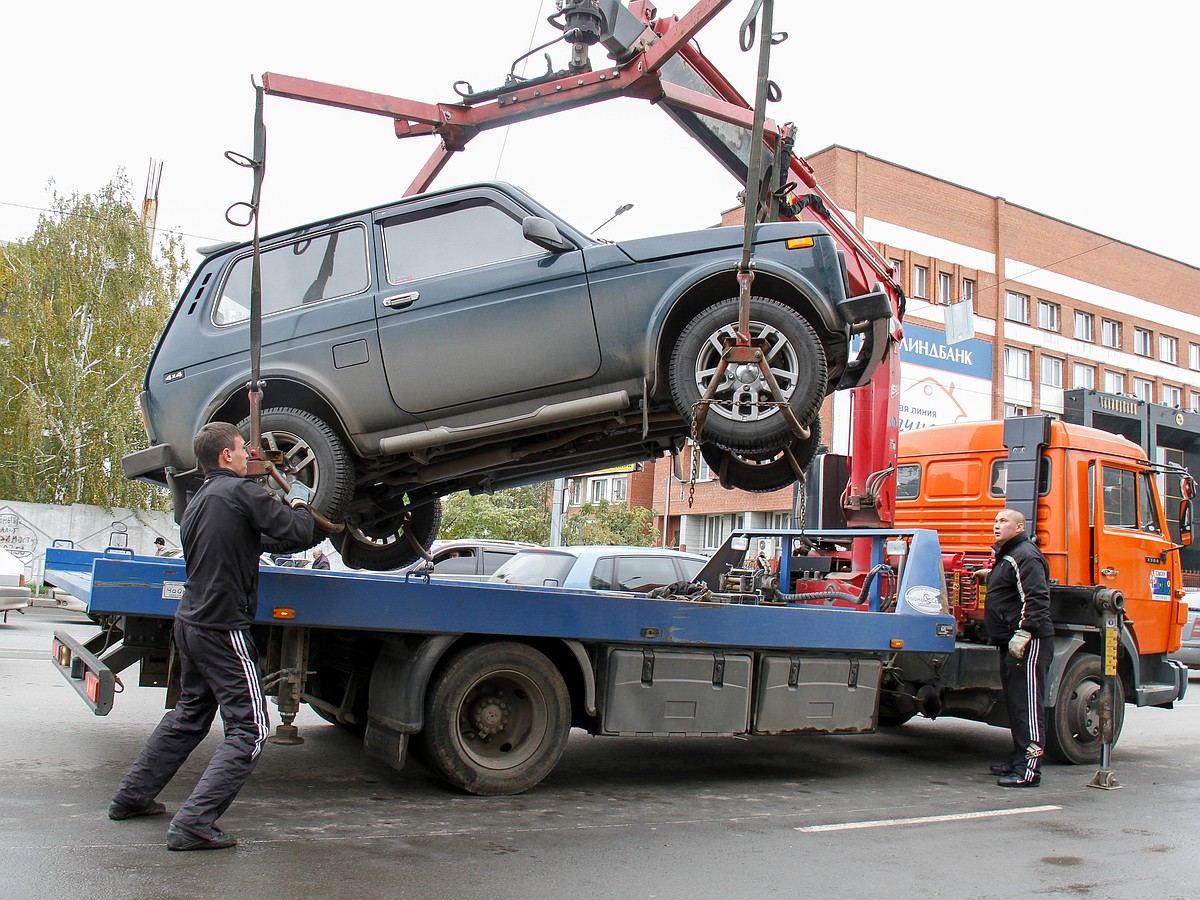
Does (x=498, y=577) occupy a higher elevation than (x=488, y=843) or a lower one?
higher

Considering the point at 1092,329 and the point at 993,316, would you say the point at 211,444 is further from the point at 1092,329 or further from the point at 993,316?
the point at 1092,329

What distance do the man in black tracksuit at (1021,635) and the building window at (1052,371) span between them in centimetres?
3151

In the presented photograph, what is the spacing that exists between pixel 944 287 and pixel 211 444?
31857 mm

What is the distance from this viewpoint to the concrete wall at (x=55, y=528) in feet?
77.6

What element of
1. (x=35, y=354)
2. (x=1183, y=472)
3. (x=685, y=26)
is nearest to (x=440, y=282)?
(x=685, y=26)

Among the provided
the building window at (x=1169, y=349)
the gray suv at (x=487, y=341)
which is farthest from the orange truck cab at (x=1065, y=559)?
the building window at (x=1169, y=349)

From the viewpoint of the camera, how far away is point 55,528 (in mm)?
24141

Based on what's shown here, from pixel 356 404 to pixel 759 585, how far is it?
313cm

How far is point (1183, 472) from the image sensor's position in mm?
8594

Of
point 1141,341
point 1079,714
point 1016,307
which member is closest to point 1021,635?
point 1079,714

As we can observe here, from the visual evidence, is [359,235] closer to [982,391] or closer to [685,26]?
[685,26]

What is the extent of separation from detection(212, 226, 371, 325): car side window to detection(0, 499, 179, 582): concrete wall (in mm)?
18881

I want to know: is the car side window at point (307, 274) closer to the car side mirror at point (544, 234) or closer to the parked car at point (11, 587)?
the car side mirror at point (544, 234)

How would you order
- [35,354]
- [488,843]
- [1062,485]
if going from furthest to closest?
[35,354] → [1062,485] → [488,843]
